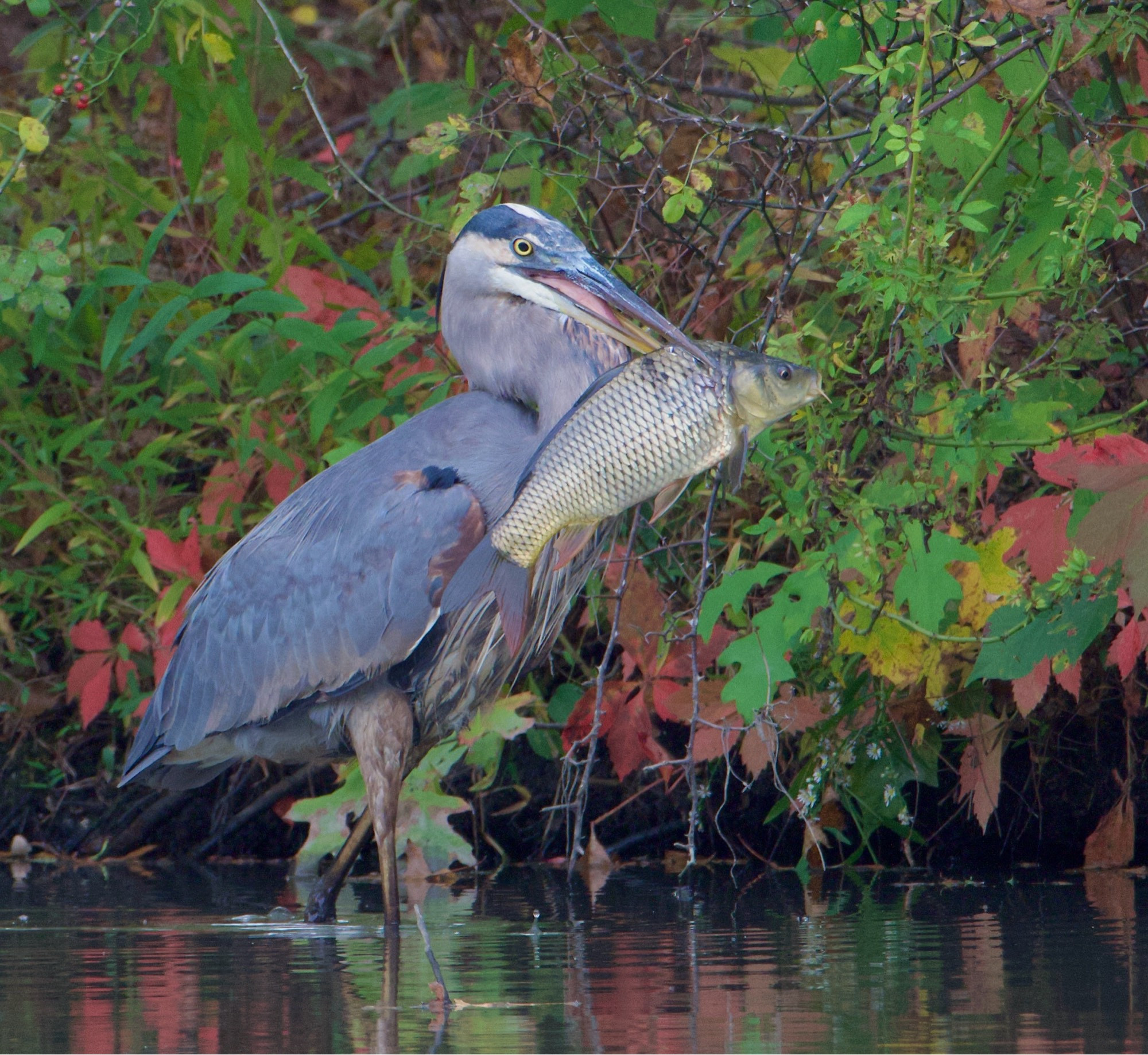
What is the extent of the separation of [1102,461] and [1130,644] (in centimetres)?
63

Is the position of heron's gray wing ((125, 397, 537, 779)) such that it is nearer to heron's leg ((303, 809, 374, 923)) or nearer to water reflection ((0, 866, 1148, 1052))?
heron's leg ((303, 809, 374, 923))

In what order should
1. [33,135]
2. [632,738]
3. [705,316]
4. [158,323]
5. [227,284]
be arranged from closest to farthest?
[33,135] → [632,738] → [227,284] → [705,316] → [158,323]

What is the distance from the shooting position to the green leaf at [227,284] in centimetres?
519

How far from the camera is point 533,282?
4.35 m

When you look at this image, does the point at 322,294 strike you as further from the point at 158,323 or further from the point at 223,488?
the point at 223,488

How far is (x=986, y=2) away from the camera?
373cm

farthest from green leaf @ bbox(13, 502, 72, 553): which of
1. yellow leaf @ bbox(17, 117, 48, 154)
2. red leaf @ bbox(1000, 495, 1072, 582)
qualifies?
red leaf @ bbox(1000, 495, 1072, 582)

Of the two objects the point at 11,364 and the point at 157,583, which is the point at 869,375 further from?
the point at 11,364

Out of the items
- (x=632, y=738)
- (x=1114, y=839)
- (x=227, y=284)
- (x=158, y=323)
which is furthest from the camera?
(x=158, y=323)

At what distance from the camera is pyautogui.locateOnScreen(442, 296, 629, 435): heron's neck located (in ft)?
14.7

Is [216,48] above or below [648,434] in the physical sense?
above

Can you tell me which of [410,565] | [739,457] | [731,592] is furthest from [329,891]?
[739,457]

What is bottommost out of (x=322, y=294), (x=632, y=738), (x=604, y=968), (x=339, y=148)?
(x=604, y=968)

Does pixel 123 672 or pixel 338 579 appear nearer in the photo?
pixel 338 579
